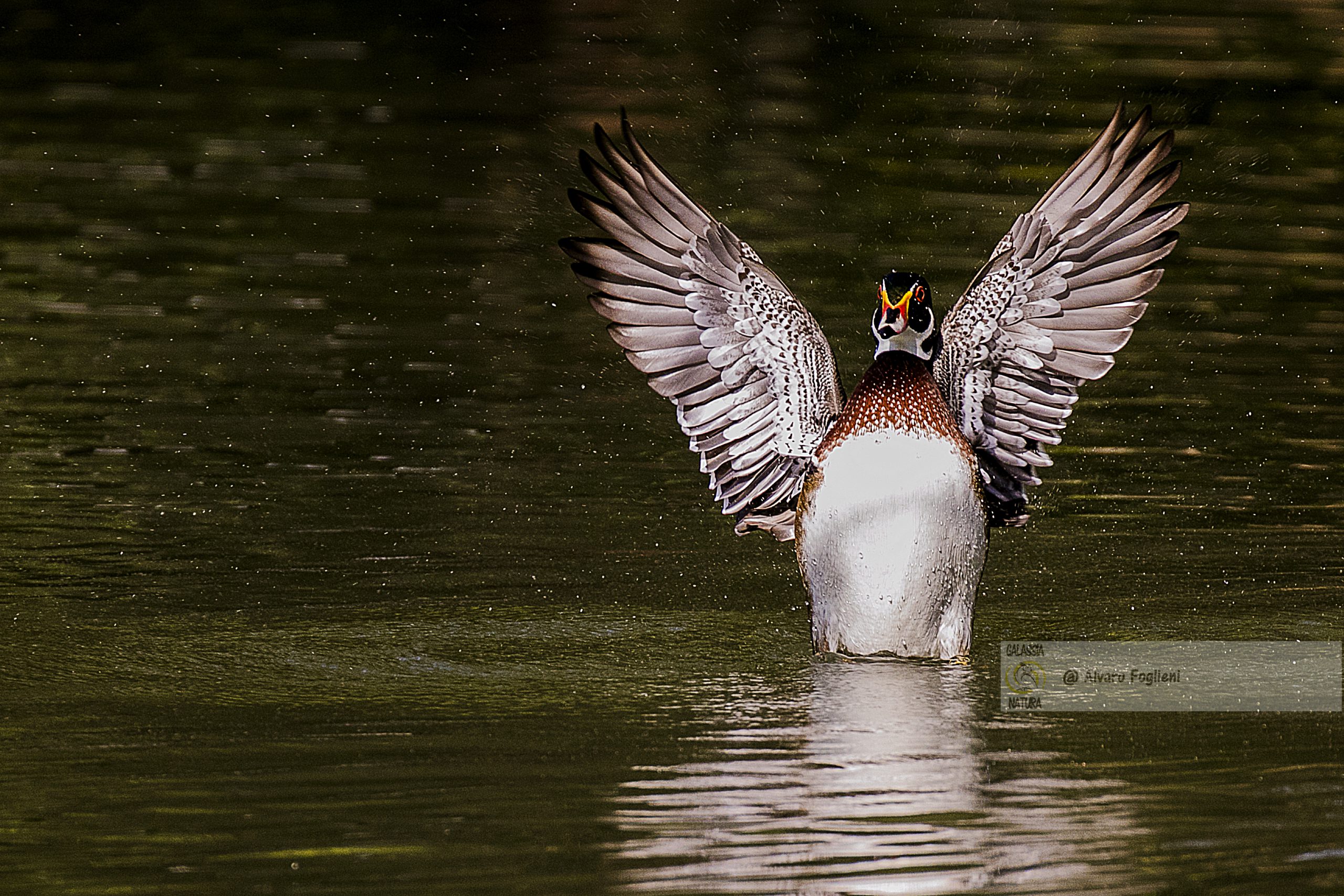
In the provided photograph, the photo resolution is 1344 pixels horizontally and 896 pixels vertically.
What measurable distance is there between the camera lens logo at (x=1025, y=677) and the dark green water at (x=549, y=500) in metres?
0.12

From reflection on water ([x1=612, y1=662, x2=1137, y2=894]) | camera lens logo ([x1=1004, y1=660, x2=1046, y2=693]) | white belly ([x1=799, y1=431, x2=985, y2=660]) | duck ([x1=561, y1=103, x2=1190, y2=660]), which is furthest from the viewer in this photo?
duck ([x1=561, y1=103, x2=1190, y2=660])

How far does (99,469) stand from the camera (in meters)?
10.1

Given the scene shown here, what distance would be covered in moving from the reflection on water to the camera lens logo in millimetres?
281

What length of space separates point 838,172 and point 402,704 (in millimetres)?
10430

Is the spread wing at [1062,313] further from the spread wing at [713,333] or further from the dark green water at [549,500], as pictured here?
the dark green water at [549,500]

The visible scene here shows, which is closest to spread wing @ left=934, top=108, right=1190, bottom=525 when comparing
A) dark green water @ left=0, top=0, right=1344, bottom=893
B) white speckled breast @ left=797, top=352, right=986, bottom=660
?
white speckled breast @ left=797, top=352, right=986, bottom=660

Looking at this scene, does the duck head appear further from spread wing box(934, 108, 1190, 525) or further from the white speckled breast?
spread wing box(934, 108, 1190, 525)

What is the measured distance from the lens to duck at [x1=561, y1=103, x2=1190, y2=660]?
24.7ft

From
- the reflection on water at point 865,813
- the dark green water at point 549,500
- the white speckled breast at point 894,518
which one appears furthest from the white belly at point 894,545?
the reflection on water at point 865,813

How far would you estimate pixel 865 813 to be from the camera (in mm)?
5934

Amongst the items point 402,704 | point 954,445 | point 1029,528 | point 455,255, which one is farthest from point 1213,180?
point 402,704

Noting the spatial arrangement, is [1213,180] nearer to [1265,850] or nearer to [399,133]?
[399,133]

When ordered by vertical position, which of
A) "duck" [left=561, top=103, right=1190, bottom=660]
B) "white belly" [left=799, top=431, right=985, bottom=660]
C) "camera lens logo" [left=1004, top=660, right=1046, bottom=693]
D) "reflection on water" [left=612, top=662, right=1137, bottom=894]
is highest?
"duck" [left=561, top=103, right=1190, bottom=660]

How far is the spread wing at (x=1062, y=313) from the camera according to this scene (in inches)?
310
